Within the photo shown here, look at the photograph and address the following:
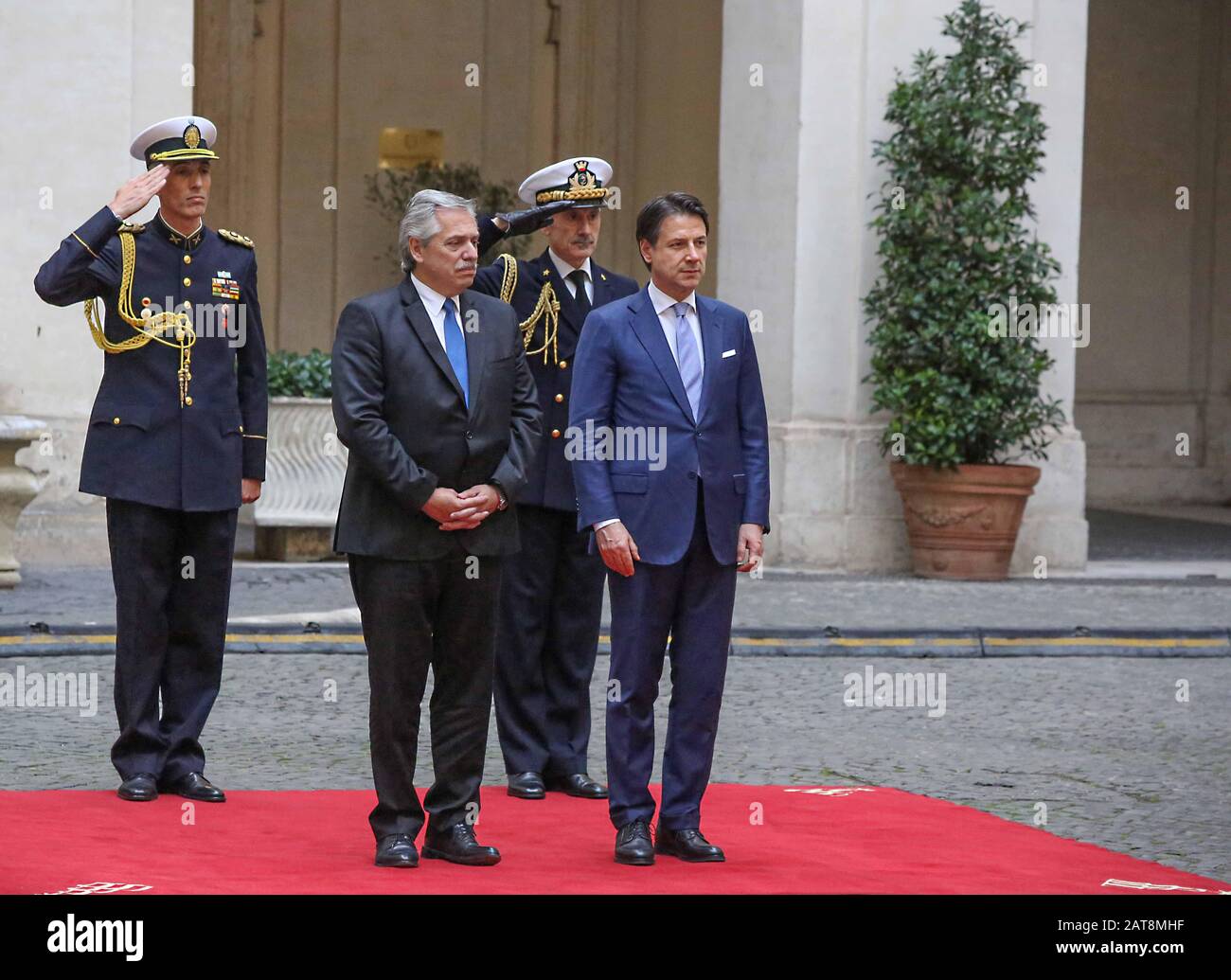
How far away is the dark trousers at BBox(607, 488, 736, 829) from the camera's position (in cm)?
540

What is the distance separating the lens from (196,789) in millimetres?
6145

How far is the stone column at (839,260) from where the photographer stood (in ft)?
44.6

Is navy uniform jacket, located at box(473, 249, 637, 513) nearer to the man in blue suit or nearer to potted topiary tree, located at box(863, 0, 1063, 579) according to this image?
the man in blue suit

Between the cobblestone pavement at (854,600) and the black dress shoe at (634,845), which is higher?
the cobblestone pavement at (854,600)

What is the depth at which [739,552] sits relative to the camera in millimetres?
5508

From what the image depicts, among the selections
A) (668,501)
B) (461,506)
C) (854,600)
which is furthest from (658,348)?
(854,600)

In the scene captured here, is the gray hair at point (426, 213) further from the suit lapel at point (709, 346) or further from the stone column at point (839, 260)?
the stone column at point (839, 260)

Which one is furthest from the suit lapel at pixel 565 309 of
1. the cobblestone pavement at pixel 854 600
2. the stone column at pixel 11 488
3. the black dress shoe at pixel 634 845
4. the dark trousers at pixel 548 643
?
the stone column at pixel 11 488

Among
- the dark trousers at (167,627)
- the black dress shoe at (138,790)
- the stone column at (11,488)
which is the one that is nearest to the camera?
the black dress shoe at (138,790)

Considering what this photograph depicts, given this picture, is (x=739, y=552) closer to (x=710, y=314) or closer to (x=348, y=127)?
(x=710, y=314)

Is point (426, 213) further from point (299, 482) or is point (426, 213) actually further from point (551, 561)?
point (299, 482)

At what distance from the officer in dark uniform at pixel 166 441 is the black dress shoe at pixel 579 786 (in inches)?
40.9

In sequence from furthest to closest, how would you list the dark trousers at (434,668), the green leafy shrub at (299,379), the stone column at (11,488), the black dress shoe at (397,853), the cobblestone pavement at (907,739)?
the green leafy shrub at (299,379) < the stone column at (11,488) < the cobblestone pavement at (907,739) < the dark trousers at (434,668) < the black dress shoe at (397,853)
